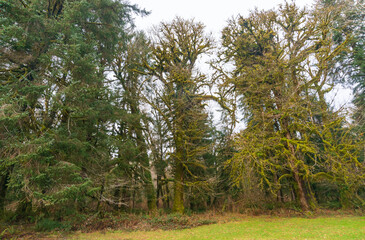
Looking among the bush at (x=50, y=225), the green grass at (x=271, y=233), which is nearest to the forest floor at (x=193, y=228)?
the green grass at (x=271, y=233)

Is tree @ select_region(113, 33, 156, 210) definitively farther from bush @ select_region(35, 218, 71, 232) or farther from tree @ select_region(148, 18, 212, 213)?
bush @ select_region(35, 218, 71, 232)

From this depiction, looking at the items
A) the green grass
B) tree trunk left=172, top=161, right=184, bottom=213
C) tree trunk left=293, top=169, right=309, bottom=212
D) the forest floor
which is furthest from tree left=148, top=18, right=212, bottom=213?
tree trunk left=293, top=169, right=309, bottom=212

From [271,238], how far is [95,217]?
8769 millimetres

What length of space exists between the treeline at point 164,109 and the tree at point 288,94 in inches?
3.6

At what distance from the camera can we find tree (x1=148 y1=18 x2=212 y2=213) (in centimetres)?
1327

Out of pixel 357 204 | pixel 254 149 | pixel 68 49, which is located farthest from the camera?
pixel 357 204

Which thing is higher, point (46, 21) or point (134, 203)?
point (46, 21)

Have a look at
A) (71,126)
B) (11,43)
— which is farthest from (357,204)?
(11,43)

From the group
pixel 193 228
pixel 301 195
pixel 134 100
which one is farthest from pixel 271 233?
pixel 134 100

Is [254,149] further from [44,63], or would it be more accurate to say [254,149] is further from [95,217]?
[44,63]

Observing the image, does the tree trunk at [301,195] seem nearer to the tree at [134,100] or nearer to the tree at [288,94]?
the tree at [288,94]

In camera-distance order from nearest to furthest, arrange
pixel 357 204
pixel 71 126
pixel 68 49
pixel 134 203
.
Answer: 1. pixel 68 49
2. pixel 71 126
3. pixel 357 204
4. pixel 134 203

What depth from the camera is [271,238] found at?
7.59m

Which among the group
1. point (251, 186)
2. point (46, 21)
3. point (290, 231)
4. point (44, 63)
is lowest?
point (290, 231)
